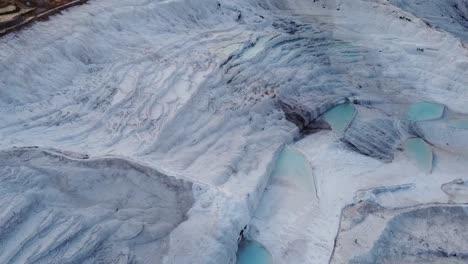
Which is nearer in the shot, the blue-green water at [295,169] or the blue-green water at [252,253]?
the blue-green water at [252,253]

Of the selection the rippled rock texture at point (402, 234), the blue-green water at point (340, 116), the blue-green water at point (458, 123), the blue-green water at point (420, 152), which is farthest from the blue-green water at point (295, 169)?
the blue-green water at point (458, 123)

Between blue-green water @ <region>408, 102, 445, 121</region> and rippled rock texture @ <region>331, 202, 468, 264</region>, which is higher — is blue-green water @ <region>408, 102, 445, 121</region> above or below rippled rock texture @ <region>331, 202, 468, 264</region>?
above

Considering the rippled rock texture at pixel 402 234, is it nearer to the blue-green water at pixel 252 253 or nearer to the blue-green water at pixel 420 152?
the blue-green water at pixel 252 253

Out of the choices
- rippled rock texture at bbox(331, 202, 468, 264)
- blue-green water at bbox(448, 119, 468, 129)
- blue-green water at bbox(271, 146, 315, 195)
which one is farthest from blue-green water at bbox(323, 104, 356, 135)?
rippled rock texture at bbox(331, 202, 468, 264)

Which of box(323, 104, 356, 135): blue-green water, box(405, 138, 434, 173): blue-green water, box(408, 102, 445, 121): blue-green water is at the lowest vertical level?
box(405, 138, 434, 173): blue-green water

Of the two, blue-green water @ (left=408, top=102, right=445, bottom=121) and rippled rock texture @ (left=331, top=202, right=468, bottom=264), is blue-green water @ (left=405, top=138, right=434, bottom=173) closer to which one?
blue-green water @ (left=408, top=102, right=445, bottom=121)

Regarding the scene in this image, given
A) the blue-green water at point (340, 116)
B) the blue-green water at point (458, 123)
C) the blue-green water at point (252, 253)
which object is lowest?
the blue-green water at point (252, 253)

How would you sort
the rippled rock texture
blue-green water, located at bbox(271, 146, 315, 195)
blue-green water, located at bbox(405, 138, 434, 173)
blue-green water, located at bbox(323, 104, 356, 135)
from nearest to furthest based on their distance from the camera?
1. the rippled rock texture
2. blue-green water, located at bbox(271, 146, 315, 195)
3. blue-green water, located at bbox(405, 138, 434, 173)
4. blue-green water, located at bbox(323, 104, 356, 135)

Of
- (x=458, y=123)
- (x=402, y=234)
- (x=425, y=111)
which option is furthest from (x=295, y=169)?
(x=458, y=123)
